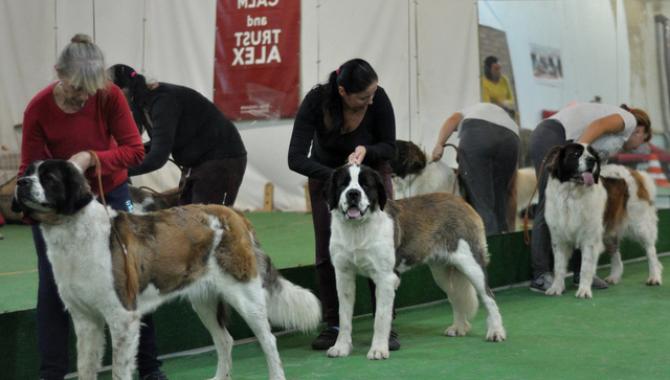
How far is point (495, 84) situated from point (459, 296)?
5773 mm

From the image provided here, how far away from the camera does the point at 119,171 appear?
3.98m

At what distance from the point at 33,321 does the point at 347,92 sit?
201 cm

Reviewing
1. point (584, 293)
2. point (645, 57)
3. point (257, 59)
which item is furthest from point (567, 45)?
point (584, 293)

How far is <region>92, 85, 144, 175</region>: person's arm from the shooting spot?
12.5ft

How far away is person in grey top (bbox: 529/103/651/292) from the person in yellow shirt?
309cm

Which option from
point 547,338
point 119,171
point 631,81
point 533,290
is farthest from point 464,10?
point 119,171

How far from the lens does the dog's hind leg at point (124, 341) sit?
3600 millimetres

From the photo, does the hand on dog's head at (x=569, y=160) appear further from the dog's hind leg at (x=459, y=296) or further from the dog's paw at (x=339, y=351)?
the dog's paw at (x=339, y=351)

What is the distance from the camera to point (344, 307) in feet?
16.6

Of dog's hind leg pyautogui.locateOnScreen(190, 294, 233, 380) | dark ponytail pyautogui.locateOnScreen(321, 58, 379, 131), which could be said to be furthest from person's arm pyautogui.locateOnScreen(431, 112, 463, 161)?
dog's hind leg pyautogui.locateOnScreen(190, 294, 233, 380)

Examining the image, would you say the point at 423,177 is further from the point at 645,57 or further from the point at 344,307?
the point at 645,57

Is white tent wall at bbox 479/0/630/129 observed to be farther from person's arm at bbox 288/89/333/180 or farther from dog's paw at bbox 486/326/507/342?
person's arm at bbox 288/89/333/180

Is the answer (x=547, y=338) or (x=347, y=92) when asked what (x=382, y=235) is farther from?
(x=547, y=338)

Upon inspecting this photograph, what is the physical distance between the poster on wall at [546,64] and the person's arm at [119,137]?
7952mm
